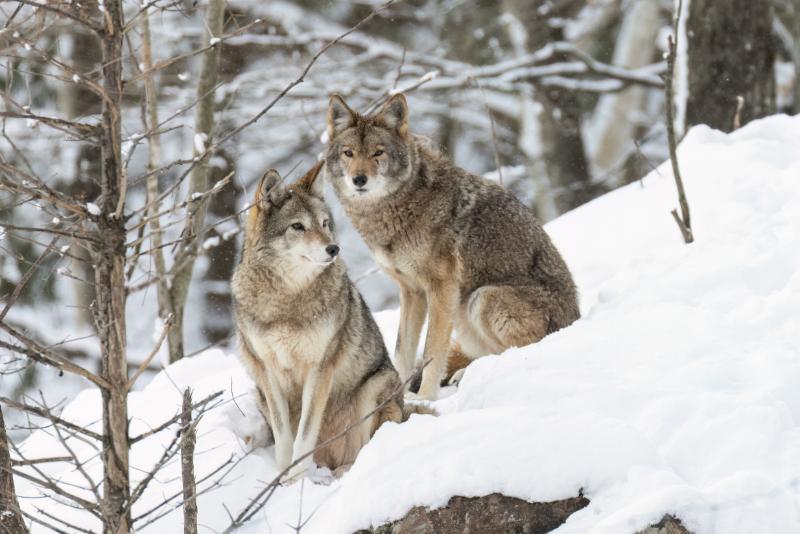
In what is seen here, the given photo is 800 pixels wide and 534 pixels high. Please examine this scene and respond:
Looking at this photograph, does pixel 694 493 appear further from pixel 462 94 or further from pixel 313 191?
pixel 462 94

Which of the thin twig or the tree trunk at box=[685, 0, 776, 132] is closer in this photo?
the thin twig

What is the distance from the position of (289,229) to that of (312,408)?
1049 millimetres

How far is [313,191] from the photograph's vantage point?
19.8 feet

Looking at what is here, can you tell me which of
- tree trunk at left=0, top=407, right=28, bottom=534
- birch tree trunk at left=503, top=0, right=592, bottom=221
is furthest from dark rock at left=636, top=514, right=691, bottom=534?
birch tree trunk at left=503, top=0, right=592, bottom=221

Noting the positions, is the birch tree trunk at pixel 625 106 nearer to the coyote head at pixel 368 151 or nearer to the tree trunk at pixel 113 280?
the coyote head at pixel 368 151

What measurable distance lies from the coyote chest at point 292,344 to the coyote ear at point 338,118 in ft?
6.07

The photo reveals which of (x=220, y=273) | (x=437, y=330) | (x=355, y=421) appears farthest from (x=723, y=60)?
(x=220, y=273)

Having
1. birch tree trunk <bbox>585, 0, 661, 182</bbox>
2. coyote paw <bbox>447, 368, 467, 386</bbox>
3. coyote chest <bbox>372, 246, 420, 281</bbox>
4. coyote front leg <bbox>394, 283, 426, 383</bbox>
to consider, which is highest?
birch tree trunk <bbox>585, 0, 661, 182</bbox>

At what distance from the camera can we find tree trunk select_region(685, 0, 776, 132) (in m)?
10.3

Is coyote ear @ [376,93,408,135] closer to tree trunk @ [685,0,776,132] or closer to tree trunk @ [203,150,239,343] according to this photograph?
tree trunk @ [685,0,776,132]

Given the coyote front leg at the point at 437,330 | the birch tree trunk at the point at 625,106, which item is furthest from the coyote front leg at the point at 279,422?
the birch tree trunk at the point at 625,106

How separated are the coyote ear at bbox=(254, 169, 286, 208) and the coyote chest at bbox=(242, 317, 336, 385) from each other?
0.72 metres

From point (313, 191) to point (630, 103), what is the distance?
15.4 metres

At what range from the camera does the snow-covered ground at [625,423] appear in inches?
155
